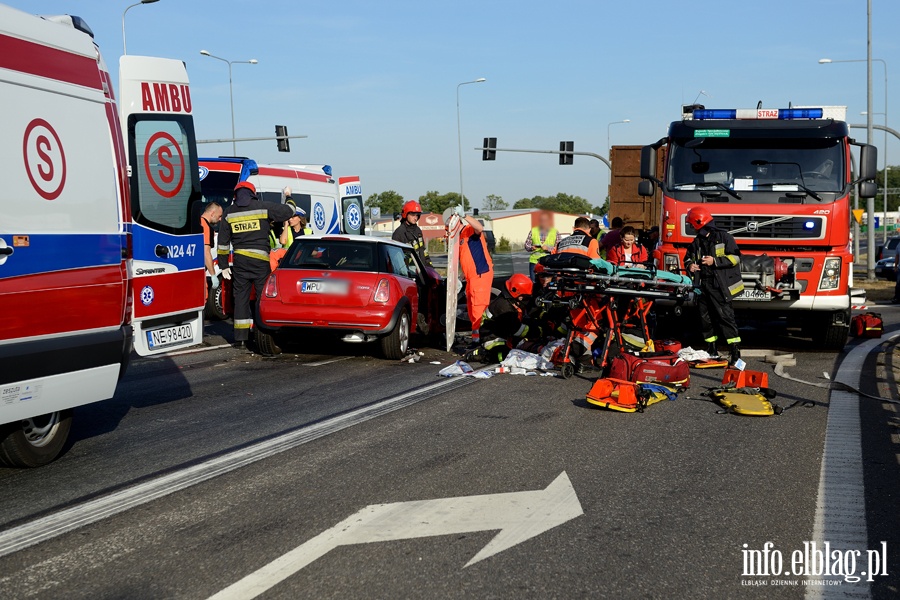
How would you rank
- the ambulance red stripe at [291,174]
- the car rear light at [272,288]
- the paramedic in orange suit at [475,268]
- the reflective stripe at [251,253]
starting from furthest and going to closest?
the ambulance red stripe at [291,174]
the reflective stripe at [251,253]
the paramedic in orange suit at [475,268]
the car rear light at [272,288]

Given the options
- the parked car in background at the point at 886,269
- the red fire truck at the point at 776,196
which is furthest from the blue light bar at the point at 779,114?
the parked car in background at the point at 886,269

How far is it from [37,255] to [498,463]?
119 inches

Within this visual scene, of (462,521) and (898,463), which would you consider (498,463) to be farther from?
(898,463)

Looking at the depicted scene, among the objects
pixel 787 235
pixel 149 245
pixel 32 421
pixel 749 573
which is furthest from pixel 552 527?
pixel 787 235

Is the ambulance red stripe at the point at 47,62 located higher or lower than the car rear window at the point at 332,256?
higher

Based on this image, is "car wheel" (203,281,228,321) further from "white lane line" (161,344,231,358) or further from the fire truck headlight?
the fire truck headlight

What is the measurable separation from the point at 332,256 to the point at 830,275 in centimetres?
636

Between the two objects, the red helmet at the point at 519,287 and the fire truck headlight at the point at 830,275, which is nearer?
the red helmet at the point at 519,287

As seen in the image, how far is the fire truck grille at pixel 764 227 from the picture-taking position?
1261 centimetres

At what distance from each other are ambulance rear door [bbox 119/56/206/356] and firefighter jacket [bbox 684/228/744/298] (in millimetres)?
5854

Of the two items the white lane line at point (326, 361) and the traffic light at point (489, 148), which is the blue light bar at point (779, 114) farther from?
the traffic light at point (489, 148)

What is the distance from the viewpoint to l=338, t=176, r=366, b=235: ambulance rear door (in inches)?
1004

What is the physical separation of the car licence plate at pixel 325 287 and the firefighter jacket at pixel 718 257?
4.05m

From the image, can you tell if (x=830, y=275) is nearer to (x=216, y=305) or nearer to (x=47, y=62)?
(x=47, y=62)
